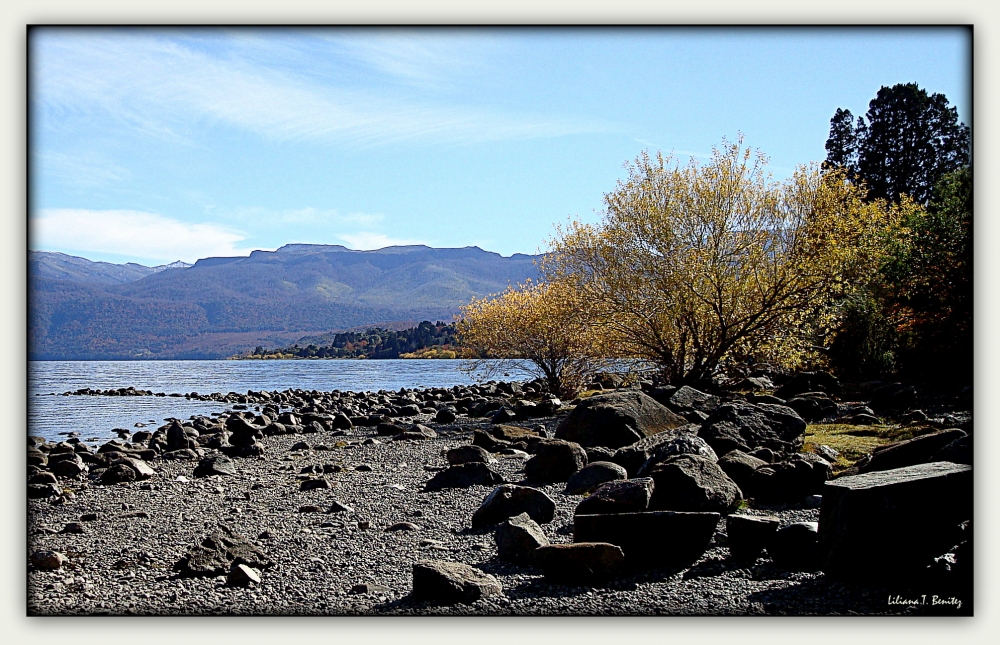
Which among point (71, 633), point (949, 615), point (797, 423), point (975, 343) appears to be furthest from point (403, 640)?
point (797, 423)

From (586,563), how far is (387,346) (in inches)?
4946

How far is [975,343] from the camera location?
7.04 m

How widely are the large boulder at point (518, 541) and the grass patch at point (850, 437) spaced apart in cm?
590

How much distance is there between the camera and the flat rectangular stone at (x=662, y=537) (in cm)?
808

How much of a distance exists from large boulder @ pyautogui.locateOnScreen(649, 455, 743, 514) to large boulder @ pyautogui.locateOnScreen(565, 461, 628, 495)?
2.60 metres

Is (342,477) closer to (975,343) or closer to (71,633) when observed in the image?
(71,633)

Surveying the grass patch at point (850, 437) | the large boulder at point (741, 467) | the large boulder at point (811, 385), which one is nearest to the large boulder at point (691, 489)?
the large boulder at point (741, 467)

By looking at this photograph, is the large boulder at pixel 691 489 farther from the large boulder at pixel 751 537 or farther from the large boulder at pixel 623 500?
the large boulder at pixel 751 537

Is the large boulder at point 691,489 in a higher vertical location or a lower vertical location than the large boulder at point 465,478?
higher

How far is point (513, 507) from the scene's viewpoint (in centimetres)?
1085

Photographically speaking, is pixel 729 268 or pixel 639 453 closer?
pixel 639 453

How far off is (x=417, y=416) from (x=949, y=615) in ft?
89.3

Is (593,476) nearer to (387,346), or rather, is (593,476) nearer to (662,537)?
(662,537)

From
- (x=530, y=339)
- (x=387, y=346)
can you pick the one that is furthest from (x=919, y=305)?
(x=387, y=346)
